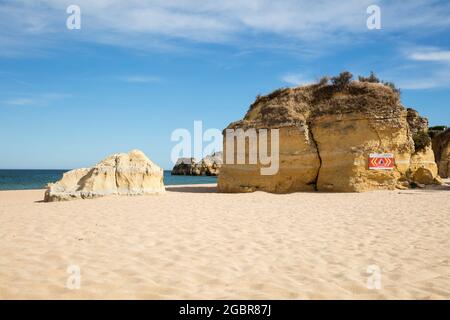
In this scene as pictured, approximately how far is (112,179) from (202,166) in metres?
61.7

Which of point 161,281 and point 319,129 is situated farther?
point 319,129

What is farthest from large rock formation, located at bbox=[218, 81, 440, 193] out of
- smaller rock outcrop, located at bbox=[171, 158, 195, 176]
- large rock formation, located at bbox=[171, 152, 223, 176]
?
smaller rock outcrop, located at bbox=[171, 158, 195, 176]

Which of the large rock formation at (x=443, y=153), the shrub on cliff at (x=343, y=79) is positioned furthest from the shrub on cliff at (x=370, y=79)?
the large rock formation at (x=443, y=153)

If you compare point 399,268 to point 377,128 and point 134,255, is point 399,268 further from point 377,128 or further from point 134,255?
point 377,128

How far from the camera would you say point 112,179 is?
14.6 metres

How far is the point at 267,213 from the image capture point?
951 cm

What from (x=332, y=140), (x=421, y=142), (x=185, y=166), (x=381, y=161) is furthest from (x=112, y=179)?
(x=185, y=166)

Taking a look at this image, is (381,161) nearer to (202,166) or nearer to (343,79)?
(343,79)

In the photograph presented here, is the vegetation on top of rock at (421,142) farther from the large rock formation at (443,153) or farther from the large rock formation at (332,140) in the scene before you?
the large rock formation at (443,153)

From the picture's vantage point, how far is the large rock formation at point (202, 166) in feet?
246

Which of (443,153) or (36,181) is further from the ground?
(443,153)
